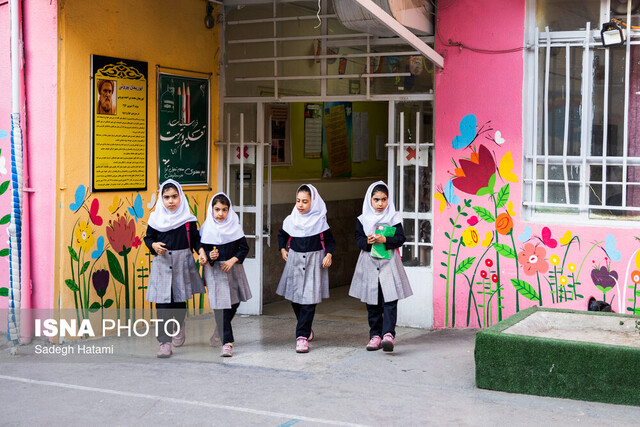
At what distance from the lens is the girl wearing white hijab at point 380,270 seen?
7.45 metres

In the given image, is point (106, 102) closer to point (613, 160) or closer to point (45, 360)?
point (45, 360)

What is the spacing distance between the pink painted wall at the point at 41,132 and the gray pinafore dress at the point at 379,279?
289cm

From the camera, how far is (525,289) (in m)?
8.05

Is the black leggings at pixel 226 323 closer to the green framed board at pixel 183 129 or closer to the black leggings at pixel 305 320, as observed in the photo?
the black leggings at pixel 305 320

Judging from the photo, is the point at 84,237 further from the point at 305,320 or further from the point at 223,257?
the point at 305,320

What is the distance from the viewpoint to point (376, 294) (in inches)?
295

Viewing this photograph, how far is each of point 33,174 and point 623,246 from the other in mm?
5523

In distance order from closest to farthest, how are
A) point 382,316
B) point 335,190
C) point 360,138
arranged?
point 382,316
point 335,190
point 360,138

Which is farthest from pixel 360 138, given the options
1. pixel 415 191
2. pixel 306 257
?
pixel 306 257

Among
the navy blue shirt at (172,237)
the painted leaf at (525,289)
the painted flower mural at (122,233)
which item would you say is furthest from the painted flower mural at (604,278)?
the painted flower mural at (122,233)

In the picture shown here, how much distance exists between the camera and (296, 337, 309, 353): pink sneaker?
7609mm

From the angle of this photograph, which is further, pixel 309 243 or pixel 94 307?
pixel 94 307

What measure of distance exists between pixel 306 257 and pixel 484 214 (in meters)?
1.90

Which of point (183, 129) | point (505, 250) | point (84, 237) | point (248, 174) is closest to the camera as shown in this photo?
point (84, 237)
